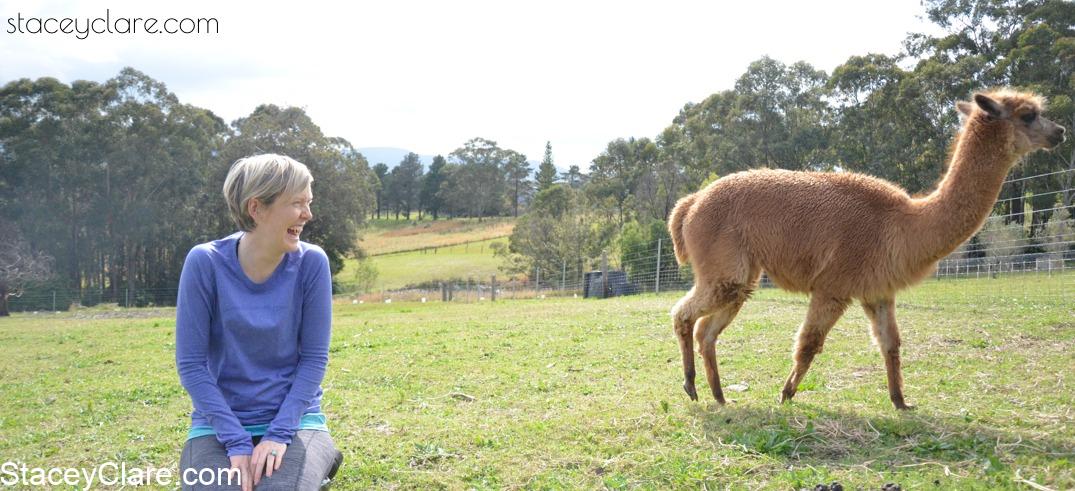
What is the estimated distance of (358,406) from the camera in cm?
721

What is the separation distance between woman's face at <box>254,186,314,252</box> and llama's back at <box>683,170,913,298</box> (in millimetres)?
3589

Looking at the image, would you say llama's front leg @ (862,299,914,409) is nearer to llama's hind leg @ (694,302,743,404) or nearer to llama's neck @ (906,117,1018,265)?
llama's neck @ (906,117,1018,265)

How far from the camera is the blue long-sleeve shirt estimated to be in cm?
354

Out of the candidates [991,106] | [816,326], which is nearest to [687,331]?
[816,326]

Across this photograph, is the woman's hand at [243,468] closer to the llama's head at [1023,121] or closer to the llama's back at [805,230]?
the llama's back at [805,230]

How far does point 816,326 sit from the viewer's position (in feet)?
18.8

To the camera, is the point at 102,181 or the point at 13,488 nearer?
the point at 13,488

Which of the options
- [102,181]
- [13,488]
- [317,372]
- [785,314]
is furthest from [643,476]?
[102,181]

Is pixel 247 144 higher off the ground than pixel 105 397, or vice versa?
pixel 247 144

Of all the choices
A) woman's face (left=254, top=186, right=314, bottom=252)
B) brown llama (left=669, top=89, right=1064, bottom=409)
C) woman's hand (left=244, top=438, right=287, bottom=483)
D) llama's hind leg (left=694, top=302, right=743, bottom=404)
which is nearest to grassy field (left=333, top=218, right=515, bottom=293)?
llama's hind leg (left=694, top=302, right=743, bottom=404)

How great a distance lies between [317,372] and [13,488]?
3252 mm

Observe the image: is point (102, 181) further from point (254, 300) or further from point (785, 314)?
point (254, 300)

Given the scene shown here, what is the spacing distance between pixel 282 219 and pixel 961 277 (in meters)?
23.6

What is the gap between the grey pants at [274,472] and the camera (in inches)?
130
